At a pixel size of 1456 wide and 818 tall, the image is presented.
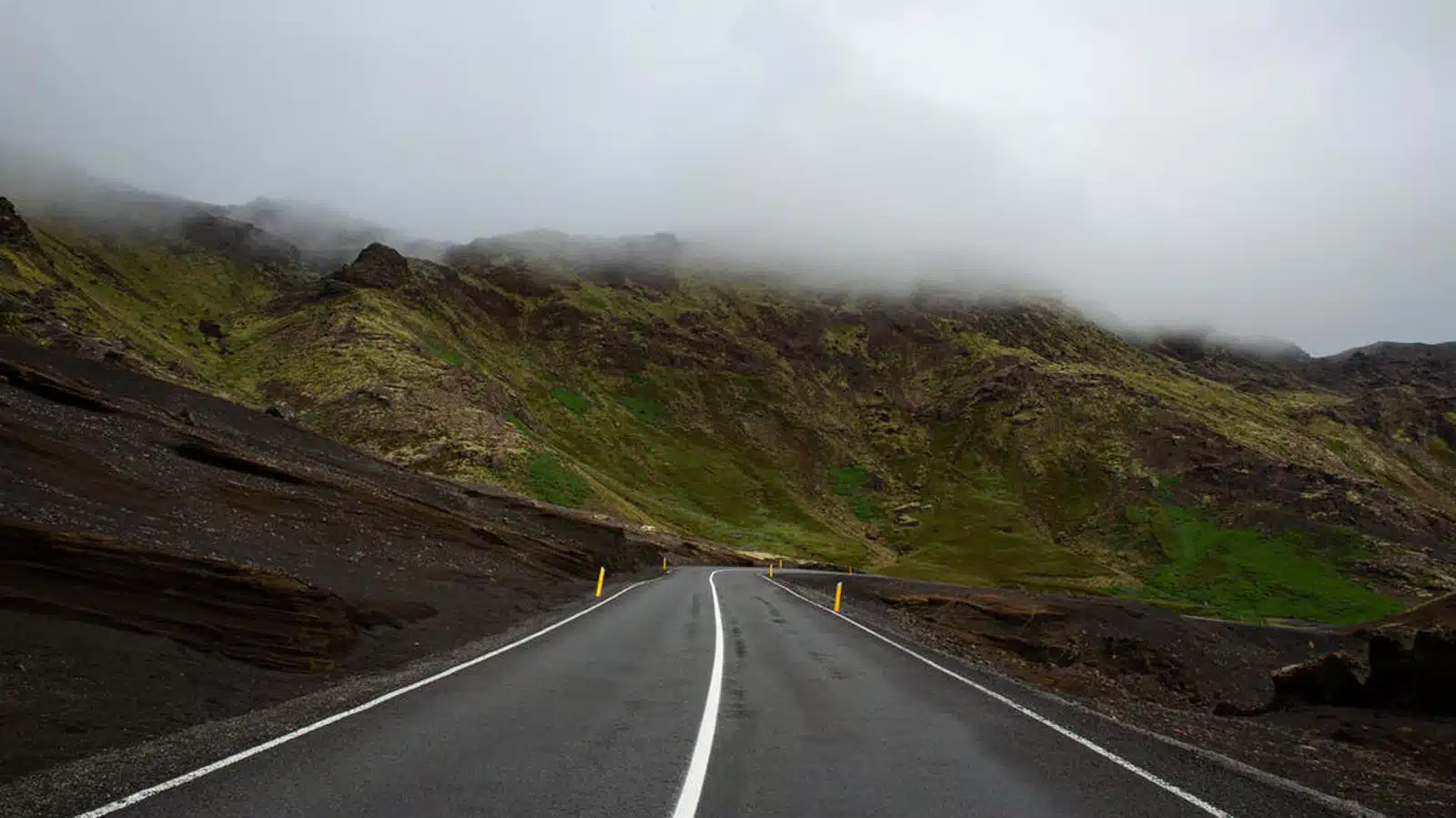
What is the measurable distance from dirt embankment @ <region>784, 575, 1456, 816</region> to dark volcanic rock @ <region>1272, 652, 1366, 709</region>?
0.02 meters

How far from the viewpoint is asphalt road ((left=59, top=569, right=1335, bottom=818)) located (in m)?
6.09

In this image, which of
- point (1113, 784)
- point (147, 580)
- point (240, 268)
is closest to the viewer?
point (1113, 784)

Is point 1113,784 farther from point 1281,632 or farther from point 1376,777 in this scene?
point 1281,632

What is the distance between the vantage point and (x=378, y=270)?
366ft

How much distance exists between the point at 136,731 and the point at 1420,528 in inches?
6252

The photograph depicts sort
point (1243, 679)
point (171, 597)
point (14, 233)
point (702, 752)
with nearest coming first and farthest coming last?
point (702, 752), point (171, 597), point (1243, 679), point (14, 233)

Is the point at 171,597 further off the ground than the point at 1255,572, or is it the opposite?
the point at 171,597

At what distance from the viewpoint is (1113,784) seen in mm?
7336

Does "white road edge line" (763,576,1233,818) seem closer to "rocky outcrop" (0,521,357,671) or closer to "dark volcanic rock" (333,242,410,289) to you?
"rocky outcrop" (0,521,357,671)

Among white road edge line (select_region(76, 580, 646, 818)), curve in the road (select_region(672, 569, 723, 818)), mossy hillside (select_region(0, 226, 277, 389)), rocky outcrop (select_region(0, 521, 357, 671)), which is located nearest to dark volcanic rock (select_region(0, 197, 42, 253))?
mossy hillside (select_region(0, 226, 277, 389))

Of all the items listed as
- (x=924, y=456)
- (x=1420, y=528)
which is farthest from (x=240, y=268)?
(x=1420, y=528)

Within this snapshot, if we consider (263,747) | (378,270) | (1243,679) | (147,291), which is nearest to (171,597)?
(263,747)

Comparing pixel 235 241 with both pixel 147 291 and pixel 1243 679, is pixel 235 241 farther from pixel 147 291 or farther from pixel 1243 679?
pixel 1243 679

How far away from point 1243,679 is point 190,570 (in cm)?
Result: 4127
